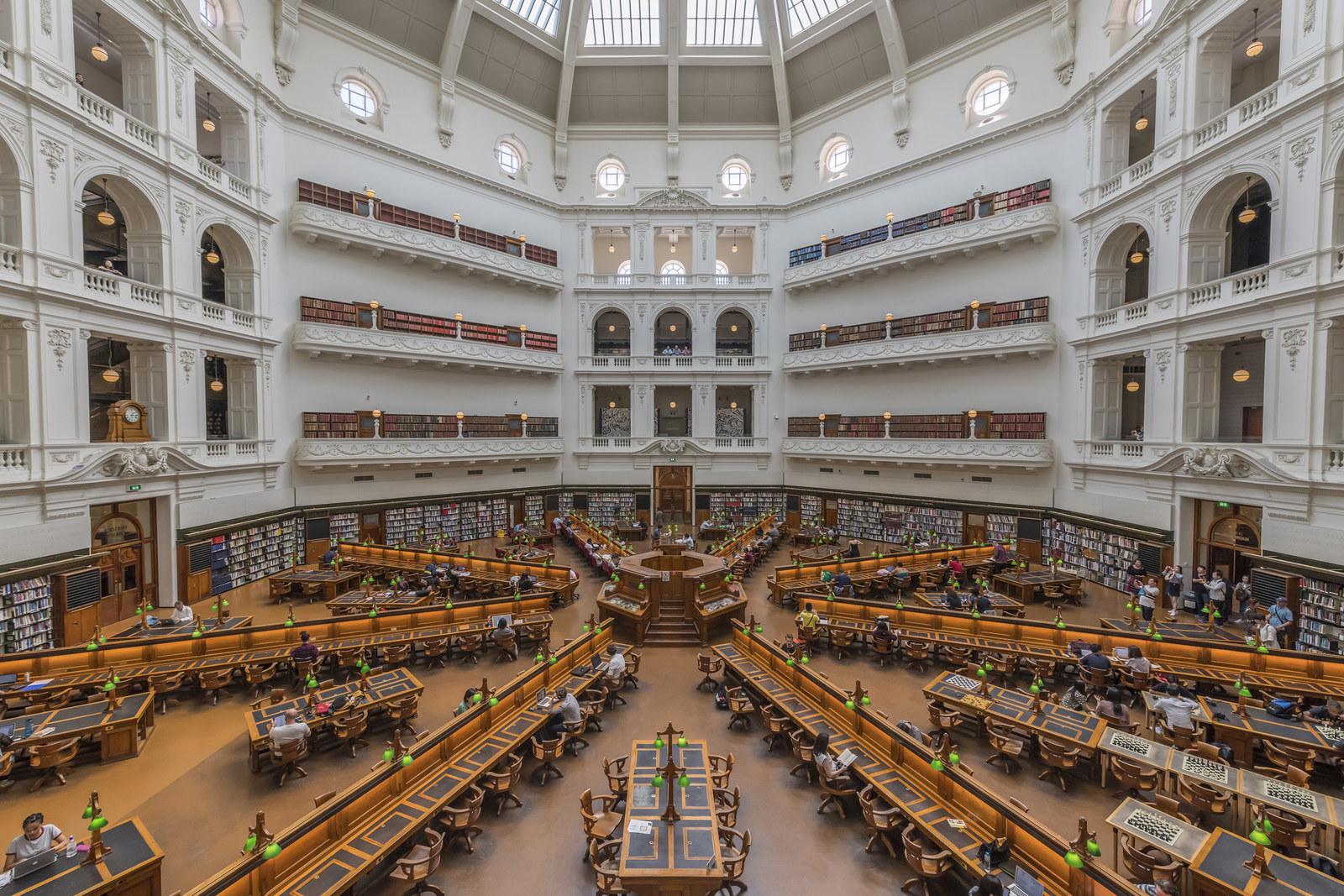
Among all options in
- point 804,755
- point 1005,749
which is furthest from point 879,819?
point 1005,749

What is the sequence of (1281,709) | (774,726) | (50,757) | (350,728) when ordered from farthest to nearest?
(774,726) < (350,728) < (1281,709) < (50,757)

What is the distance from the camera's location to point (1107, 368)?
17391mm

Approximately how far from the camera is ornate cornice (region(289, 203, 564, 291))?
739 inches

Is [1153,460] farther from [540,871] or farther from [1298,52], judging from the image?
[540,871]

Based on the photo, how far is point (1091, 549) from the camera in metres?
17.0

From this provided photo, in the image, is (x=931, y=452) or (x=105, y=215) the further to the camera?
(x=931, y=452)

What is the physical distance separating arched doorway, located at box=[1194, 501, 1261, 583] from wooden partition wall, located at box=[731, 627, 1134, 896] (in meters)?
Answer: 10.9

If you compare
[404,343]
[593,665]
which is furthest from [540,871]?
[404,343]

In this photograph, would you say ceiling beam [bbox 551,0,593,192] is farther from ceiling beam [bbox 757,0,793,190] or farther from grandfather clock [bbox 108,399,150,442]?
grandfather clock [bbox 108,399,150,442]

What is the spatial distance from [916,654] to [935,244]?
52.5 ft

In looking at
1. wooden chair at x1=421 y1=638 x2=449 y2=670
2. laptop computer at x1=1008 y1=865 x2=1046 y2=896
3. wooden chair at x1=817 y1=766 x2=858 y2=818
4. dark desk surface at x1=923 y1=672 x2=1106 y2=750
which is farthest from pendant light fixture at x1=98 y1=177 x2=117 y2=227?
dark desk surface at x1=923 y1=672 x2=1106 y2=750

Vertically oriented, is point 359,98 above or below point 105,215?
above

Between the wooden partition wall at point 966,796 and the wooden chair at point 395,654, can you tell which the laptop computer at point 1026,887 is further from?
the wooden chair at point 395,654

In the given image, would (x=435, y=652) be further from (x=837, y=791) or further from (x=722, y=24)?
(x=722, y=24)
